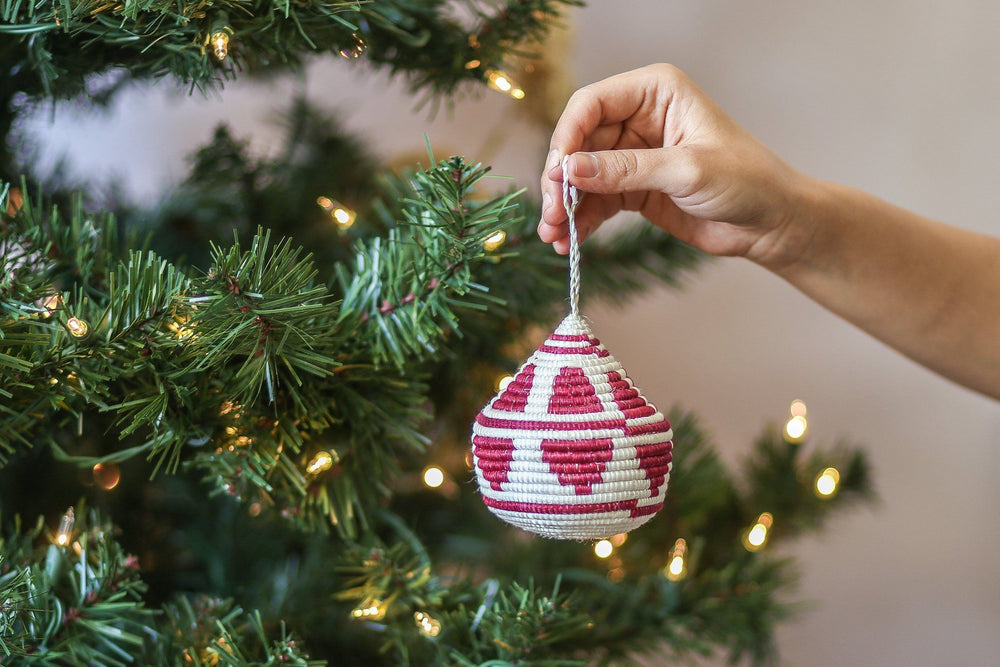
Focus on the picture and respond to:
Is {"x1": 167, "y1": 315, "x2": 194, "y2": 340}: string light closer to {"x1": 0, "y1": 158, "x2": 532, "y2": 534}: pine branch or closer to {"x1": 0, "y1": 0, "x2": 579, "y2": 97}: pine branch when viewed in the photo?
{"x1": 0, "y1": 158, "x2": 532, "y2": 534}: pine branch

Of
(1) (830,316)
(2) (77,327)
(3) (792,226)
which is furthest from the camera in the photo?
(1) (830,316)

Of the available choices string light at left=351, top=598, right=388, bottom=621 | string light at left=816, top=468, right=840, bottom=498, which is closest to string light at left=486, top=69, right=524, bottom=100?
string light at left=351, top=598, right=388, bottom=621

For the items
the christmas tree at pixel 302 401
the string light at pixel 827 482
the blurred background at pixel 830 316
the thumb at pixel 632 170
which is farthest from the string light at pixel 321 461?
the blurred background at pixel 830 316

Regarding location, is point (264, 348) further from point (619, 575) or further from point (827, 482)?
point (827, 482)

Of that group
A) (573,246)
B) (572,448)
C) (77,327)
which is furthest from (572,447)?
(77,327)

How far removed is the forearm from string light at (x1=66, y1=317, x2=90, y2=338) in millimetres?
471

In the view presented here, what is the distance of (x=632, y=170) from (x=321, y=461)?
257 millimetres

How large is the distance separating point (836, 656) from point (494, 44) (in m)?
1.00

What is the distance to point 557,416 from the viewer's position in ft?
1.38

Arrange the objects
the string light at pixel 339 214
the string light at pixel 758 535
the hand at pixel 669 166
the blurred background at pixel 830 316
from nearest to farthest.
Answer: the hand at pixel 669 166 < the string light at pixel 339 214 < the string light at pixel 758 535 < the blurred background at pixel 830 316

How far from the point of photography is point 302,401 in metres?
0.45

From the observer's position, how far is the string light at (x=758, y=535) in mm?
718

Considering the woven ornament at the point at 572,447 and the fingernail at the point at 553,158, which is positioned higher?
the fingernail at the point at 553,158

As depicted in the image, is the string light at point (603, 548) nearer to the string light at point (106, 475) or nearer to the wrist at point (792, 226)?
the wrist at point (792, 226)
